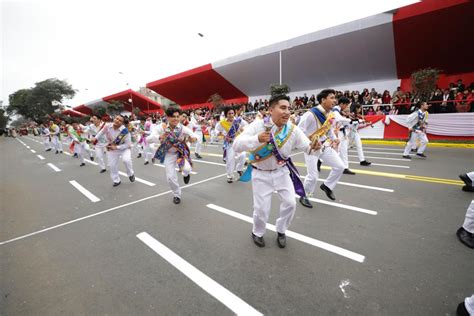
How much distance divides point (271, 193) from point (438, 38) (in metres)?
17.7

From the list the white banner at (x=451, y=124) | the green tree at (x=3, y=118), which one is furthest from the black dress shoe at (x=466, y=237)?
the green tree at (x=3, y=118)

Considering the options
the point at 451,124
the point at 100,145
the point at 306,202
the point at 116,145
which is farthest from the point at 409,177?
the point at 100,145

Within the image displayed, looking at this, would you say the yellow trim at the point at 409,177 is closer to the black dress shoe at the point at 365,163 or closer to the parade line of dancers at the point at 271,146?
the parade line of dancers at the point at 271,146

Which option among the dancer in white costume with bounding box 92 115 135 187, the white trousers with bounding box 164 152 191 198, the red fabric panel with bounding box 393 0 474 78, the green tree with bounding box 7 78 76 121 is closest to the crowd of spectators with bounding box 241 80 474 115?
the red fabric panel with bounding box 393 0 474 78

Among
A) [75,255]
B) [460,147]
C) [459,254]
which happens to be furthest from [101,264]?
[460,147]

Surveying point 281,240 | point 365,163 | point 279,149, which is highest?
point 279,149

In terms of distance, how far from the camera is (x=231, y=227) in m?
3.58

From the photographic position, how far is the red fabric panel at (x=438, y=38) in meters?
11.8

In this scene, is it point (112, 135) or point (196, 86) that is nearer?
point (112, 135)

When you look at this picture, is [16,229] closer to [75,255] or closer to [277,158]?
[75,255]

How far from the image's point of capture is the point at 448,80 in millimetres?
15211

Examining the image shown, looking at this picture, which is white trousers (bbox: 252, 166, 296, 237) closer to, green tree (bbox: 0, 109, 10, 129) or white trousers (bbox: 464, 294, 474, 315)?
white trousers (bbox: 464, 294, 474, 315)

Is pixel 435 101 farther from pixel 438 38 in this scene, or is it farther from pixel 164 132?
pixel 164 132

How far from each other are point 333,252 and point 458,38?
1783 cm
